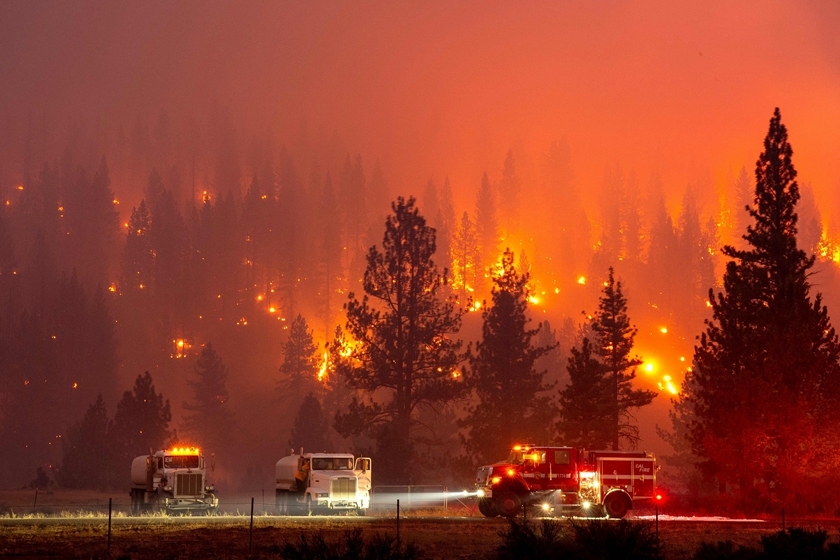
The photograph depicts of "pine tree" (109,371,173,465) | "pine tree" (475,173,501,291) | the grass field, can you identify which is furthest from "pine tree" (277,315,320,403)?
the grass field

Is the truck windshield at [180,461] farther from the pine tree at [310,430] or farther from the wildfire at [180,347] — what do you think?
the wildfire at [180,347]

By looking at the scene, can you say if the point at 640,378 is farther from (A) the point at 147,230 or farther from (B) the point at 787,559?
(B) the point at 787,559

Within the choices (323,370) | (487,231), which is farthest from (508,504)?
(487,231)

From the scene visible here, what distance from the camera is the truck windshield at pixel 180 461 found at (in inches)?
1633

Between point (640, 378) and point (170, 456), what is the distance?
111 m

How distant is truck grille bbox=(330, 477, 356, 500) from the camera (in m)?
40.7

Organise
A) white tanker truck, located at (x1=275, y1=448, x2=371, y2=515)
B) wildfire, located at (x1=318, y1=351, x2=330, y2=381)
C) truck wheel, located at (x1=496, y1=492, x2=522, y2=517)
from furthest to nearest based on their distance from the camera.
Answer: wildfire, located at (x1=318, y1=351, x2=330, y2=381) → white tanker truck, located at (x1=275, y1=448, x2=371, y2=515) → truck wheel, located at (x1=496, y1=492, x2=522, y2=517)

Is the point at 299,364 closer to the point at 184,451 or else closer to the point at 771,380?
the point at 184,451

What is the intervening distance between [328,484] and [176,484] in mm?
6385

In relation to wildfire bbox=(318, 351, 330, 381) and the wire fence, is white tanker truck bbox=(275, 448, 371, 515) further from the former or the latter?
wildfire bbox=(318, 351, 330, 381)

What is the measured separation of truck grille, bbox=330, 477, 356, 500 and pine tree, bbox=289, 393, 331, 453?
5040 centimetres

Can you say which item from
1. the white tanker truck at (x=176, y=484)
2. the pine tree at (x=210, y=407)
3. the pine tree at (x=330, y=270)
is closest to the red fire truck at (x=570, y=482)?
the white tanker truck at (x=176, y=484)

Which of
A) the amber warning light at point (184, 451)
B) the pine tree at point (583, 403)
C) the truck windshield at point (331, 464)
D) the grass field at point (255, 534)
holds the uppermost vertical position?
the pine tree at point (583, 403)

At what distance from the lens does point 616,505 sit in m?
37.2
